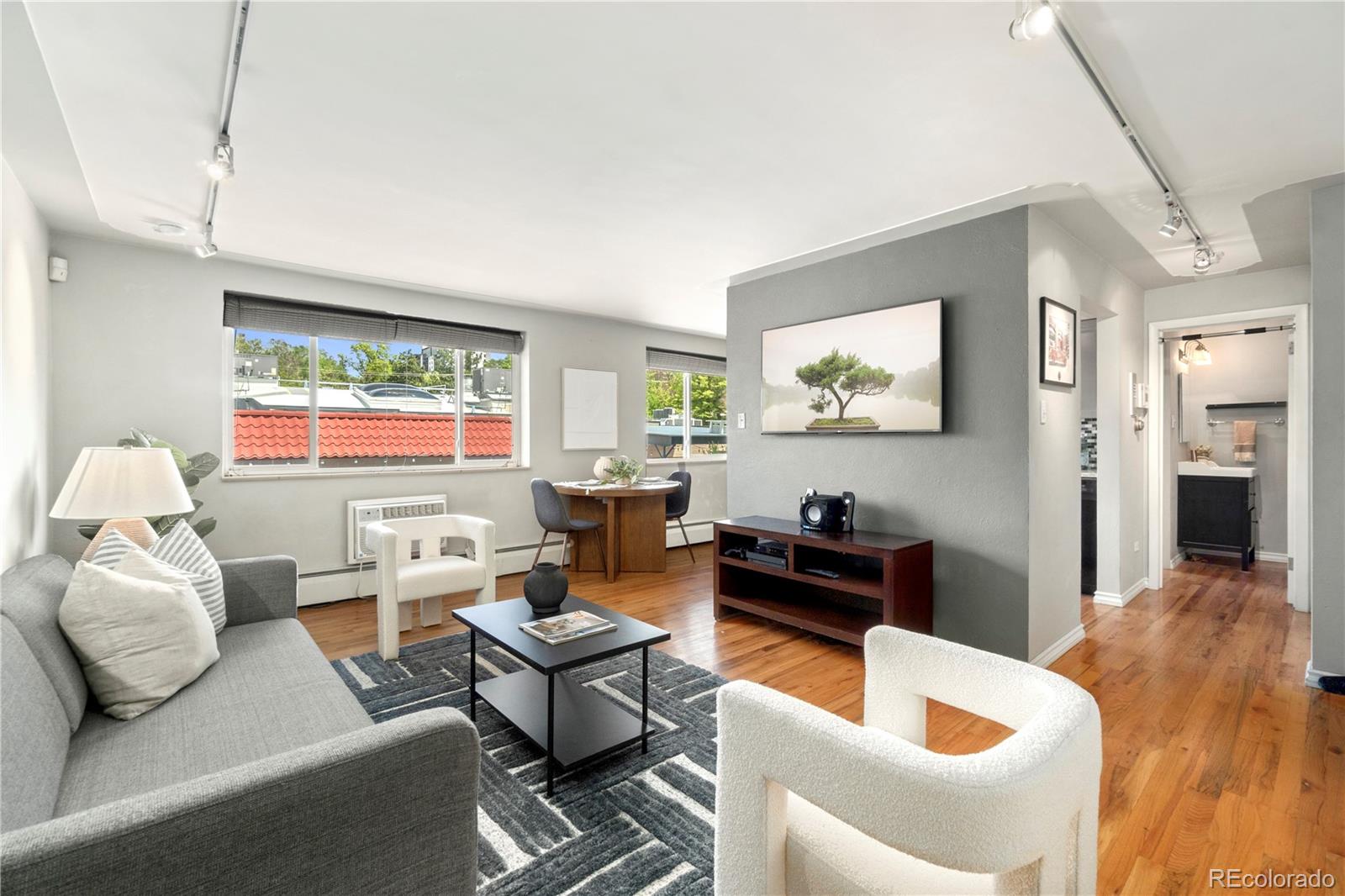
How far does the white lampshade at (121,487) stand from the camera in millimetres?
2189

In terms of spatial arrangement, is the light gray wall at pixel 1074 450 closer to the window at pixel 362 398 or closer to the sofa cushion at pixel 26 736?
the sofa cushion at pixel 26 736

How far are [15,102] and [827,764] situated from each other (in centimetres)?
310

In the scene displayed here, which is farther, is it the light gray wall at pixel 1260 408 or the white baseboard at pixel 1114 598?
the light gray wall at pixel 1260 408

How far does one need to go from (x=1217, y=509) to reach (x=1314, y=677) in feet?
10.7

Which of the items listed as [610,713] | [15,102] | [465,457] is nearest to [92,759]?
[610,713]

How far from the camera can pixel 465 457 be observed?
5180 millimetres

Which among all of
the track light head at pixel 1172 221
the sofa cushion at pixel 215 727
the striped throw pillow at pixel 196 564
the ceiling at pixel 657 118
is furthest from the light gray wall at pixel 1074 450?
the striped throw pillow at pixel 196 564

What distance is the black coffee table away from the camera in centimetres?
206

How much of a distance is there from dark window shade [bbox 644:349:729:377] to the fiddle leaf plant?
3.75m

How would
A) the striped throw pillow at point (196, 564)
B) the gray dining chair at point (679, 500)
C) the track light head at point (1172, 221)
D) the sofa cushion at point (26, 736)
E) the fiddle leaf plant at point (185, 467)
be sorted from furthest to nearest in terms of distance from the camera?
the gray dining chair at point (679, 500) < the fiddle leaf plant at point (185, 467) < the track light head at point (1172, 221) < the striped throw pillow at point (196, 564) < the sofa cushion at point (26, 736)

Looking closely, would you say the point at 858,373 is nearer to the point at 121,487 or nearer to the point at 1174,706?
the point at 1174,706

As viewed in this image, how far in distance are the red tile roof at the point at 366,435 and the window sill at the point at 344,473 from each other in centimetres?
15

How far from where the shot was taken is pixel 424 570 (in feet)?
10.9

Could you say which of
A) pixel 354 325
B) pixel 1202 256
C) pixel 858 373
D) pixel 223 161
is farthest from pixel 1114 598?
pixel 354 325
